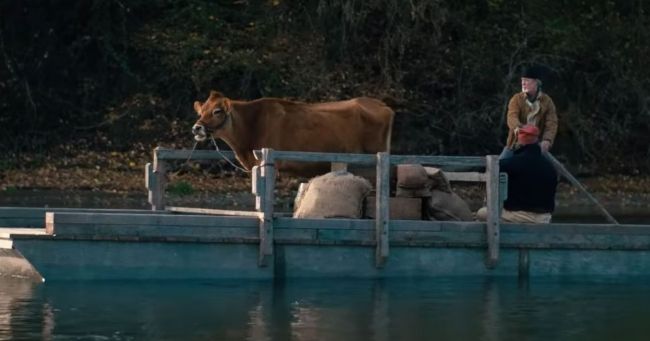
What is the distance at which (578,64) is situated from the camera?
3359 centimetres

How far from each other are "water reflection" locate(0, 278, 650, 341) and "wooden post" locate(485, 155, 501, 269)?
11.4 inches

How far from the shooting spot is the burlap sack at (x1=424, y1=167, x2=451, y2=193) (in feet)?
58.7

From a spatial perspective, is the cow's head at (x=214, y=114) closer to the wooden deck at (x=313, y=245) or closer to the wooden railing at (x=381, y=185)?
the wooden deck at (x=313, y=245)

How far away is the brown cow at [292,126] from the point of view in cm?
1967

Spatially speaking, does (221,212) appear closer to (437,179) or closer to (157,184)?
(157,184)

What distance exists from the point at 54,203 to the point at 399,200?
10.8 meters

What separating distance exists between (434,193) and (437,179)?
150 millimetres

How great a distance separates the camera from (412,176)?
17.6 m

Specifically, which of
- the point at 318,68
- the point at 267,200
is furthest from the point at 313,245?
the point at 318,68

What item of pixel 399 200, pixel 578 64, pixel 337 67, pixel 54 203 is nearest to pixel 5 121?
pixel 54 203

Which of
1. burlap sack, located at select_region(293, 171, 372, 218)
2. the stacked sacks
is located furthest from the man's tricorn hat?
burlap sack, located at select_region(293, 171, 372, 218)

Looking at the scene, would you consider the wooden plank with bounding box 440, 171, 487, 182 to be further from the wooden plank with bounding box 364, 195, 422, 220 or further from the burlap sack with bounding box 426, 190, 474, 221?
the wooden plank with bounding box 364, 195, 422, 220

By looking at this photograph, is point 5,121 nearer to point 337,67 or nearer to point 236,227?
point 337,67

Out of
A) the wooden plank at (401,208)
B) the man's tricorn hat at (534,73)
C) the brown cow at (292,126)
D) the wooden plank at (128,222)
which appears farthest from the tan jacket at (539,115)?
the wooden plank at (128,222)
